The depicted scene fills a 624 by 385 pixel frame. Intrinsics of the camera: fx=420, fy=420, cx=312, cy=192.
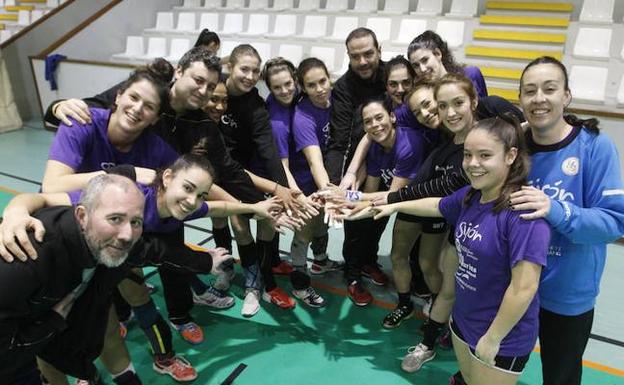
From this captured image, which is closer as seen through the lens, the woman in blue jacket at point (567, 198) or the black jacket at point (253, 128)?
the woman in blue jacket at point (567, 198)

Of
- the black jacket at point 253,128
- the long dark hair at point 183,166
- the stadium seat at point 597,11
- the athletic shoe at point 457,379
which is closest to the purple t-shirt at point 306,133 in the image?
the black jacket at point 253,128

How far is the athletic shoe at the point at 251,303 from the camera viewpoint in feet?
9.45

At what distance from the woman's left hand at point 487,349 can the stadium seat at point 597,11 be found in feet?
19.8

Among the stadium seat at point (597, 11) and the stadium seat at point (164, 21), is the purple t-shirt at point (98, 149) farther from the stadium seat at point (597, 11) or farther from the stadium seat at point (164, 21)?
the stadium seat at point (164, 21)

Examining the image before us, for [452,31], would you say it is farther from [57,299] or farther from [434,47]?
[57,299]

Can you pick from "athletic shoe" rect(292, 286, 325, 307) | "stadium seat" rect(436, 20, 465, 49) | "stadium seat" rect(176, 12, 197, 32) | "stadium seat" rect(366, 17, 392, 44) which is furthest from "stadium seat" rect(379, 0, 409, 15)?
"athletic shoe" rect(292, 286, 325, 307)

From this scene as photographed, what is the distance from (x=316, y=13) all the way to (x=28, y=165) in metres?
5.34

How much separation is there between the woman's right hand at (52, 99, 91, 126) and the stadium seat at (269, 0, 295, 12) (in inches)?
272

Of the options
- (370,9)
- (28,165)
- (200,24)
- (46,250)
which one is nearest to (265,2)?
(200,24)

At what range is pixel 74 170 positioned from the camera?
6.45 feet

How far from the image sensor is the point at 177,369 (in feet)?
7.63

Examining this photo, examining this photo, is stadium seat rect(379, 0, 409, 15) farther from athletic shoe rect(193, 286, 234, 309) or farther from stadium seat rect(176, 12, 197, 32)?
athletic shoe rect(193, 286, 234, 309)

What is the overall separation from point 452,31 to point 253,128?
4993 mm

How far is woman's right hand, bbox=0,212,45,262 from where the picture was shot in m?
1.31
